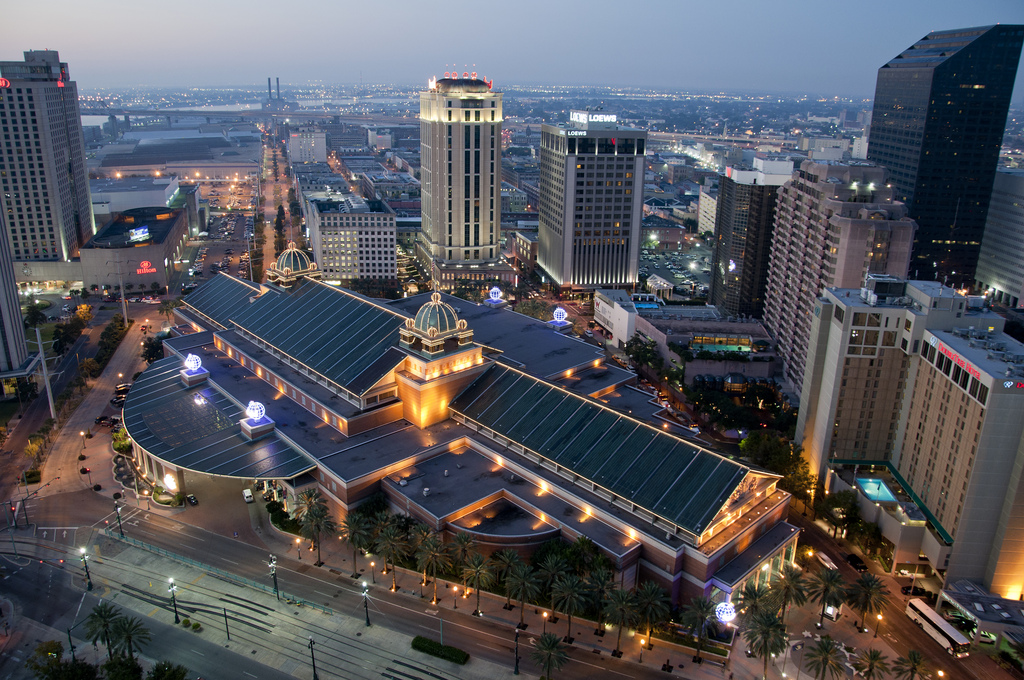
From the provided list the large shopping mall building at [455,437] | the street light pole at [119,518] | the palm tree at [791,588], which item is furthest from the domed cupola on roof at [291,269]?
the palm tree at [791,588]

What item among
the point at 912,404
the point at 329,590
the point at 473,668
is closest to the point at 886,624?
the point at 912,404

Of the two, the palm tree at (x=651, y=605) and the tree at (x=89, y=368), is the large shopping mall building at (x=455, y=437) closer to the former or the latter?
the palm tree at (x=651, y=605)

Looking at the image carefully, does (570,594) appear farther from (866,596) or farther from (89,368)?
(89,368)

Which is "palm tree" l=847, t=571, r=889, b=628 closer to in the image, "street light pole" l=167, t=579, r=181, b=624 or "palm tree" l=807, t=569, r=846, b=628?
"palm tree" l=807, t=569, r=846, b=628

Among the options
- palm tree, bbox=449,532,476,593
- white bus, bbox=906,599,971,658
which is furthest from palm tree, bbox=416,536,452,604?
white bus, bbox=906,599,971,658

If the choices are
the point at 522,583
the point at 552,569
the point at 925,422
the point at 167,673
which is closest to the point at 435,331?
the point at 552,569

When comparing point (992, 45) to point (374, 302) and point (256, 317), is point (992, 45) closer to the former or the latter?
point (374, 302)
